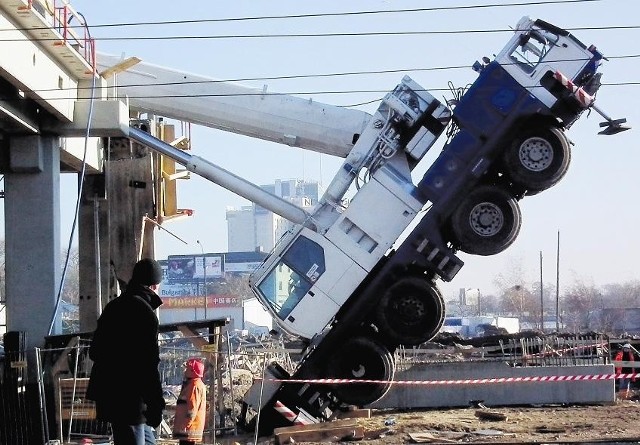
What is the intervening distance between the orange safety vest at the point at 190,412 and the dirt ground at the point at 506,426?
13.1 feet

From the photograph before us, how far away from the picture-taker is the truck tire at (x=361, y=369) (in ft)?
63.6

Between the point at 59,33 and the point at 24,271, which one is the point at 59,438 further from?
the point at 59,33

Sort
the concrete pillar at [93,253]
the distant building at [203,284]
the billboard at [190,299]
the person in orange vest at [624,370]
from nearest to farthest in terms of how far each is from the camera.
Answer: the concrete pillar at [93,253] → the person in orange vest at [624,370] → the billboard at [190,299] → the distant building at [203,284]

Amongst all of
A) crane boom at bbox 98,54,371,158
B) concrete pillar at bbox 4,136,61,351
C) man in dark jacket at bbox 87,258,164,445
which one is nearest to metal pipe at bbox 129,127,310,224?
crane boom at bbox 98,54,371,158

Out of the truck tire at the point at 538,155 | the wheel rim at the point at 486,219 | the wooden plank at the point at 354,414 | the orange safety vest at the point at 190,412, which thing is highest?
the truck tire at the point at 538,155

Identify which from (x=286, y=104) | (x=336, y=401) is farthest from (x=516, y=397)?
(x=286, y=104)

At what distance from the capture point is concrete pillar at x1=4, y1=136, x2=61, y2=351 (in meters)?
19.2

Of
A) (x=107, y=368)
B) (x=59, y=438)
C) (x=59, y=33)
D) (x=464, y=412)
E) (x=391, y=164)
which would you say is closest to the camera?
(x=107, y=368)

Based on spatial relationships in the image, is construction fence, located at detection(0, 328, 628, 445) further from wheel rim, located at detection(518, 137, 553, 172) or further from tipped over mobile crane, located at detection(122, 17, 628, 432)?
wheel rim, located at detection(518, 137, 553, 172)

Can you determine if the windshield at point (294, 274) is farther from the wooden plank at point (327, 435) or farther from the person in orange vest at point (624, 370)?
the person in orange vest at point (624, 370)

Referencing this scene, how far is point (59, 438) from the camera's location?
15.9 meters

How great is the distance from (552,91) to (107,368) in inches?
481

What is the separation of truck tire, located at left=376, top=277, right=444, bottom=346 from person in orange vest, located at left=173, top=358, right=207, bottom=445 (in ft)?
21.2

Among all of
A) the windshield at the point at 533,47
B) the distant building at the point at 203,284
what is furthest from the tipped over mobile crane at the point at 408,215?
the distant building at the point at 203,284
